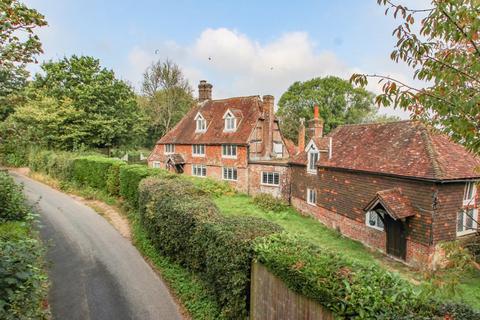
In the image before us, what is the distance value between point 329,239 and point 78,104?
31.0m

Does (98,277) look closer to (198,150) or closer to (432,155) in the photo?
(432,155)

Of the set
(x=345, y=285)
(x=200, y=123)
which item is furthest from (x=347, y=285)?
(x=200, y=123)

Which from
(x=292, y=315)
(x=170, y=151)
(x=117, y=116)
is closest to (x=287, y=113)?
(x=170, y=151)

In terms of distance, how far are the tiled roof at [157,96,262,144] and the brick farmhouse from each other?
15cm

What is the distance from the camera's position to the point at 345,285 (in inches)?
195

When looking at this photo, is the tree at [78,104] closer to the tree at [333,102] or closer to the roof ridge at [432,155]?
the tree at [333,102]

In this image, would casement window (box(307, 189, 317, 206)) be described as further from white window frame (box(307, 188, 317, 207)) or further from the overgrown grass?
the overgrown grass

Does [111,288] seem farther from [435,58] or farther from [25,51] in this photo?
[435,58]

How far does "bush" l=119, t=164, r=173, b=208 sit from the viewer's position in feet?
62.4

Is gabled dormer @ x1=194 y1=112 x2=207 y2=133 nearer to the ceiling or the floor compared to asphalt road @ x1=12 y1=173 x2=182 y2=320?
nearer to the ceiling

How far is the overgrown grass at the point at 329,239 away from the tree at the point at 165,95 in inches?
1169

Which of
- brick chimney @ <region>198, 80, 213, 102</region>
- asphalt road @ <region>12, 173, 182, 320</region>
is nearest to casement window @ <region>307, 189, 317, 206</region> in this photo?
asphalt road @ <region>12, 173, 182, 320</region>

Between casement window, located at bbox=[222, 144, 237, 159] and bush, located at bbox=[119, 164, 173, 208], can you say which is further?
casement window, located at bbox=[222, 144, 237, 159]

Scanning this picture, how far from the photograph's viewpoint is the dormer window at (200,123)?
33188mm
